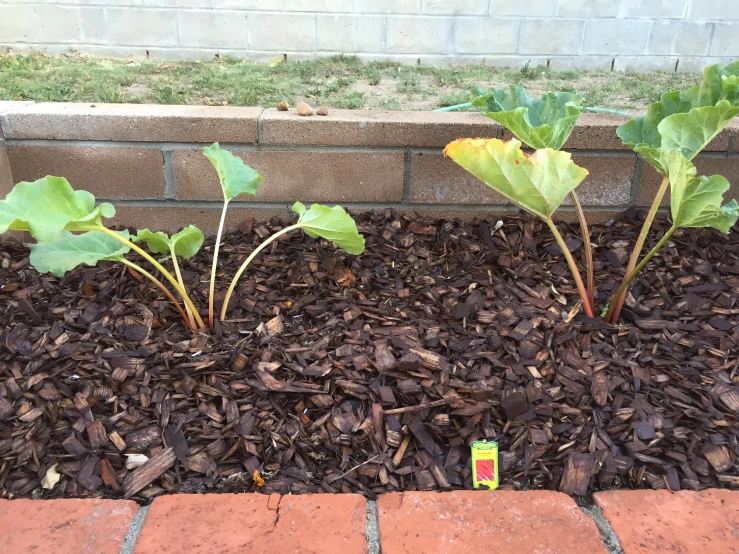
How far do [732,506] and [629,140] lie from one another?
1.03 m

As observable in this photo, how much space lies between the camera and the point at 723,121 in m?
1.43

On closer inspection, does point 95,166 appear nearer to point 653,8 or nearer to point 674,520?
point 674,520

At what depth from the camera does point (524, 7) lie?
364 centimetres

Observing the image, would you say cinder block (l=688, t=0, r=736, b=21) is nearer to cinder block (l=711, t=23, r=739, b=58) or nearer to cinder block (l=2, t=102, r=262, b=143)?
cinder block (l=711, t=23, r=739, b=58)

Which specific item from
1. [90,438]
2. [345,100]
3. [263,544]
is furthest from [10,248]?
[263,544]

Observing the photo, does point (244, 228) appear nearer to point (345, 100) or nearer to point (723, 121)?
point (345, 100)

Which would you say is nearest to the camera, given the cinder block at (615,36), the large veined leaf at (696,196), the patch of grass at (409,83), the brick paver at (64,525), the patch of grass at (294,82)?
the brick paver at (64,525)

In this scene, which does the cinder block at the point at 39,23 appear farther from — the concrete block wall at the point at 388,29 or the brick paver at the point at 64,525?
the brick paver at the point at 64,525

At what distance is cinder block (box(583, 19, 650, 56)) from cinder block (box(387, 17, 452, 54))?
0.96 meters

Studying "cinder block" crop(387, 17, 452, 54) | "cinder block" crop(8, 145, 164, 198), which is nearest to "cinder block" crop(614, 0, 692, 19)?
"cinder block" crop(387, 17, 452, 54)

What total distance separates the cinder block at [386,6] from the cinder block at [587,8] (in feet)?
3.12

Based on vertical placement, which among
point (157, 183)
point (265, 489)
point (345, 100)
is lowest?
point (265, 489)

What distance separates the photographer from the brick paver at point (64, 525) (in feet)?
3.54

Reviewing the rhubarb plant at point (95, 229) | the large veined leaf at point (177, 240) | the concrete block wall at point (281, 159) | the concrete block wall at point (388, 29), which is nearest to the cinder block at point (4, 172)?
the concrete block wall at point (281, 159)
